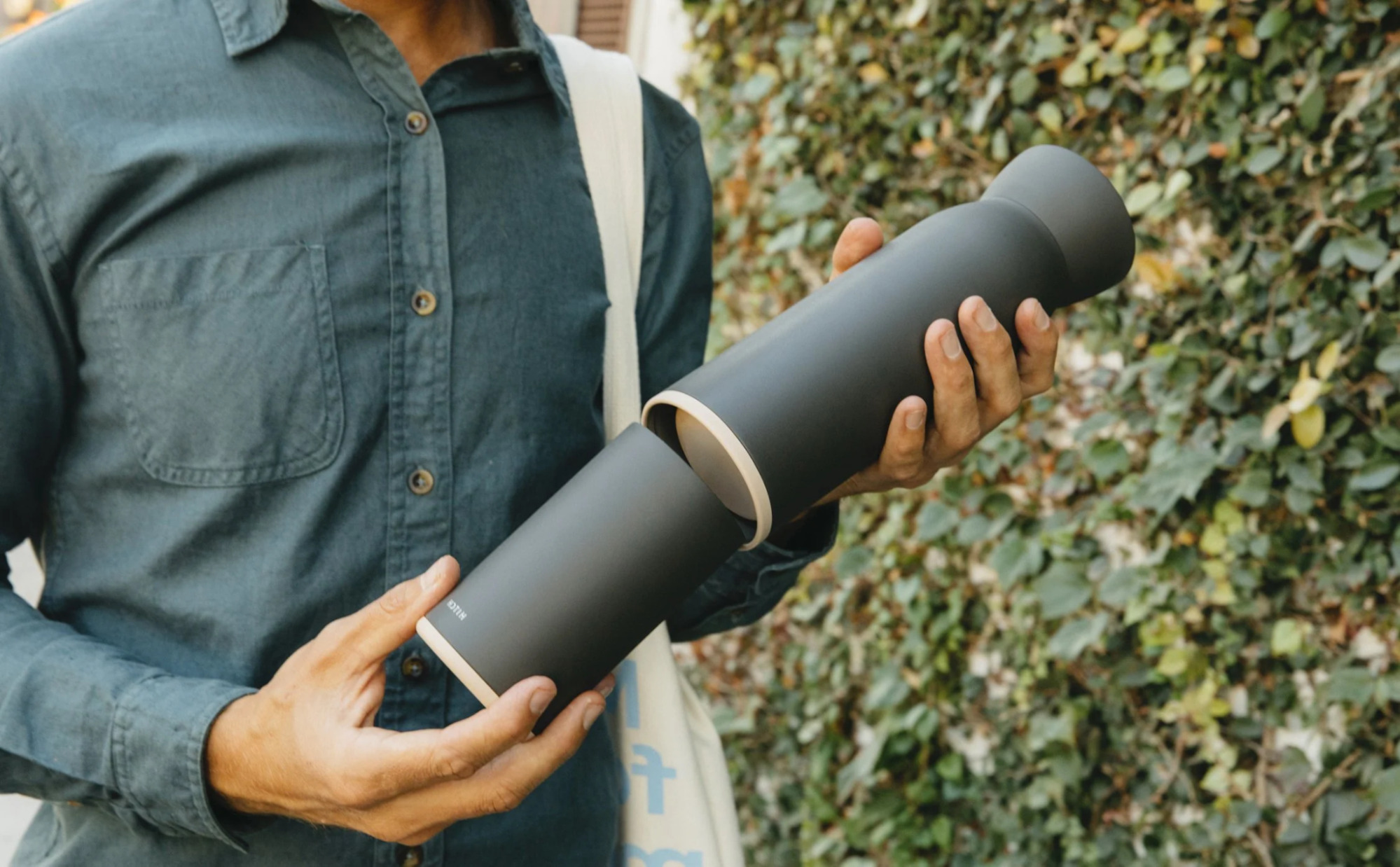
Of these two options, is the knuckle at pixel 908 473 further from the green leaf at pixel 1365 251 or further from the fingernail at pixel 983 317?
the green leaf at pixel 1365 251

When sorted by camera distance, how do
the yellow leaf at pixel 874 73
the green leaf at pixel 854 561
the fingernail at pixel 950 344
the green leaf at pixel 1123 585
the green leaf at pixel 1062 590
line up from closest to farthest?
the fingernail at pixel 950 344
the green leaf at pixel 1123 585
the green leaf at pixel 1062 590
the yellow leaf at pixel 874 73
the green leaf at pixel 854 561

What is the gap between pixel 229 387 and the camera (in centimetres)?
92

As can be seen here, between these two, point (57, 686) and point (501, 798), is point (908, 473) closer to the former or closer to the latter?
point (501, 798)

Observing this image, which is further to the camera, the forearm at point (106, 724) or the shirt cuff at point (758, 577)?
the shirt cuff at point (758, 577)

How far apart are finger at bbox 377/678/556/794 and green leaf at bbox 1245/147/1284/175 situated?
1.32 metres

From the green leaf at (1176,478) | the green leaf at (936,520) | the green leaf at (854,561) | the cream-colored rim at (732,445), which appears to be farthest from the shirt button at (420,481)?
the green leaf at (854,561)

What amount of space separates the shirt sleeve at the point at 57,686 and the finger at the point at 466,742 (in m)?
0.16

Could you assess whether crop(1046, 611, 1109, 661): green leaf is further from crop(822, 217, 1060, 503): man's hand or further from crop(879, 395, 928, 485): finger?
crop(879, 395, 928, 485): finger

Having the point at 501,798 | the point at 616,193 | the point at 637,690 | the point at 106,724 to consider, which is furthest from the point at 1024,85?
the point at 106,724

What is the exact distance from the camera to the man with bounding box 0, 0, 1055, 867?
84cm

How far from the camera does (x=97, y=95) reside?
2.95 ft

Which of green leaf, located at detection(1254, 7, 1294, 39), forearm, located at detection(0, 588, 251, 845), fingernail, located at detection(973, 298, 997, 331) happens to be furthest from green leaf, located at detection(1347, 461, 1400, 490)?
forearm, located at detection(0, 588, 251, 845)

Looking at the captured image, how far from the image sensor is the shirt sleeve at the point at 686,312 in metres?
1.14

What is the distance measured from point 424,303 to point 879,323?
375mm
